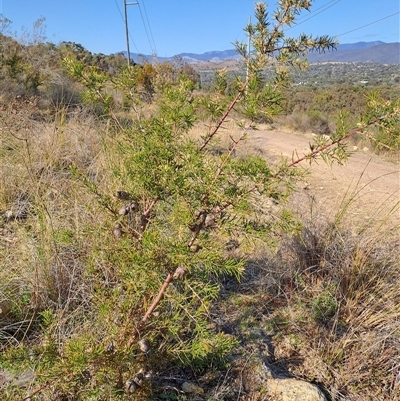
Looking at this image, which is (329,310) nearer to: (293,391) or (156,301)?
(293,391)

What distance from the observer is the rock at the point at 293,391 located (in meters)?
1.32

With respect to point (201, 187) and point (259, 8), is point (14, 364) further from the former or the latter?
point (259, 8)

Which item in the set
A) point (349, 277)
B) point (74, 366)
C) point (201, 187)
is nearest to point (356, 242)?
point (349, 277)

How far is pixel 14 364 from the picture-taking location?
36.9 inches

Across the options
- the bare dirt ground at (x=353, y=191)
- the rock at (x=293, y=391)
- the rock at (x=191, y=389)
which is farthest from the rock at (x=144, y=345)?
the bare dirt ground at (x=353, y=191)

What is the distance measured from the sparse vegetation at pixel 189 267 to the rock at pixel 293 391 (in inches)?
4.7

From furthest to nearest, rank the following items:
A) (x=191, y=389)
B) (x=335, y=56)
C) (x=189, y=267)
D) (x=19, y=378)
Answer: (x=335, y=56) → (x=191, y=389) → (x=19, y=378) → (x=189, y=267)

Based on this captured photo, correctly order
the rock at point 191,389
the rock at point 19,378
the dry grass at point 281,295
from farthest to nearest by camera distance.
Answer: the dry grass at point 281,295
the rock at point 191,389
the rock at point 19,378

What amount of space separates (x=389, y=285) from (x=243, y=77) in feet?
4.35

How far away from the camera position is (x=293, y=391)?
1333 millimetres

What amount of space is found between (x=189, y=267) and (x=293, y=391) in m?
0.78

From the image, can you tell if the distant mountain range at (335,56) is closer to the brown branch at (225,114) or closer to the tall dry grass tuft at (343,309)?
the brown branch at (225,114)

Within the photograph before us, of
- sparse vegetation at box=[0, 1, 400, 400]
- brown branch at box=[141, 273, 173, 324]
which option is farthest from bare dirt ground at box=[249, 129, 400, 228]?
brown branch at box=[141, 273, 173, 324]

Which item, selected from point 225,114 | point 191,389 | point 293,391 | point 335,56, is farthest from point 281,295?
point 335,56
